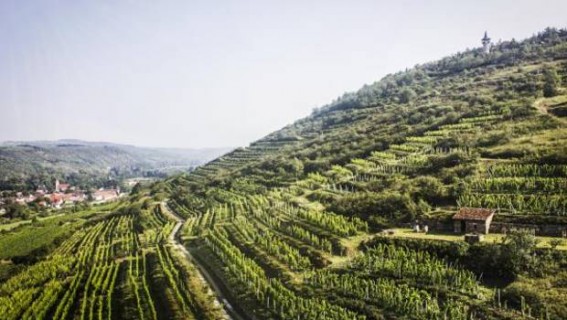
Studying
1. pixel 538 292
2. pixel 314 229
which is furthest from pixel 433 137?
pixel 538 292

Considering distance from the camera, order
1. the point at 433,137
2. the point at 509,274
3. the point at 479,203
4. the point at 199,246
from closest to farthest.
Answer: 1. the point at 509,274
2. the point at 479,203
3. the point at 199,246
4. the point at 433,137

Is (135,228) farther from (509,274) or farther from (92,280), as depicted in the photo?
(509,274)

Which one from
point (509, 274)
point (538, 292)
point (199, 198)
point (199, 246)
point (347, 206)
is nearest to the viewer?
point (538, 292)

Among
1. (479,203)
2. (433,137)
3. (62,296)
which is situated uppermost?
(433,137)

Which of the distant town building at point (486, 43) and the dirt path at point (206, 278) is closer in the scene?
the dirt path at point (206, 278)

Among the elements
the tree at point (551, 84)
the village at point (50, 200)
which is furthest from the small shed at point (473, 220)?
the village at point (50, 200)

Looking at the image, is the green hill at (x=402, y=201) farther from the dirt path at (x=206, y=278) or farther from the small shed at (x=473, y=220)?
the dirt path at (x=206, y=278)

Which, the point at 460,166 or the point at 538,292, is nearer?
the point at 538,292
